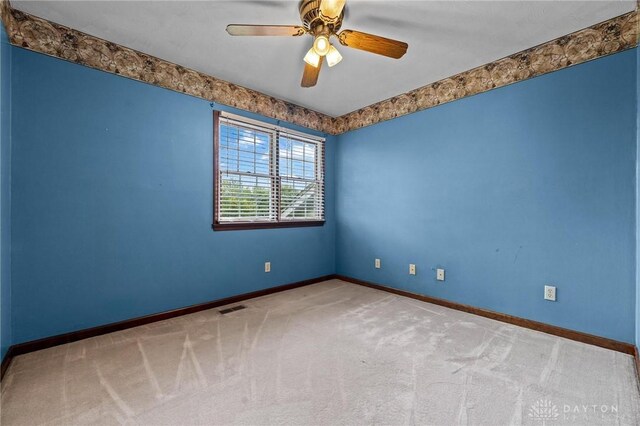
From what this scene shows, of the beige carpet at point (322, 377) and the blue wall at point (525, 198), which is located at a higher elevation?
the blue wall at point (525, 198)

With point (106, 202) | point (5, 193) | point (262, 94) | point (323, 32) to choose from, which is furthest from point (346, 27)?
point (5, 193)

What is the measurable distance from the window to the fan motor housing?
1.62 m

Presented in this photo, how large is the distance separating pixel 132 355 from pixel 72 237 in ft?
3.58

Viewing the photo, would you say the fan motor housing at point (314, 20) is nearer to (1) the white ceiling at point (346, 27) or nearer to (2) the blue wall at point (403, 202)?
(1) the white ceiling at point (346, 27)

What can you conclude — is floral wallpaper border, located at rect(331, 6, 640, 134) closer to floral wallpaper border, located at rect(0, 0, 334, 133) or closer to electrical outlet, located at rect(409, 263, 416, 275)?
floral wallpaper border, located at rect(0, 0, 334, 133)

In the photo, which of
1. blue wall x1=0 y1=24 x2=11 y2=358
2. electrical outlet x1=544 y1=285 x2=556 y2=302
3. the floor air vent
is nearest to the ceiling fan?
blue wall x1=0 y1=24 x2=11 y2=358

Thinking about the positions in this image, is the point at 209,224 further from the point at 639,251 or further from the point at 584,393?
the point at 639,251

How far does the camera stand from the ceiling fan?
1741 millimetres

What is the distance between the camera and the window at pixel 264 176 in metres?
3.20

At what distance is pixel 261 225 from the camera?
11.5 ft

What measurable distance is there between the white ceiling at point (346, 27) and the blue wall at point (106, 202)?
0.45 metres

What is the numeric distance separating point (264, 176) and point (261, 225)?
0.62 meters

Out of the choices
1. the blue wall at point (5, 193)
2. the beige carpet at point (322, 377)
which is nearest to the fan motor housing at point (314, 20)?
the blue wall at point (5, 193)

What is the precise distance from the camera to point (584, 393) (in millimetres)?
1622
